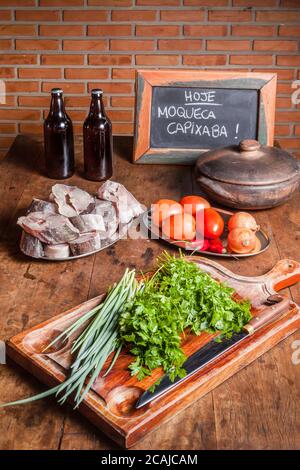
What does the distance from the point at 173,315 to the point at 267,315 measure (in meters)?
0.22

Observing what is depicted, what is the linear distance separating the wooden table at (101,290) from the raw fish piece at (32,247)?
0.03 m

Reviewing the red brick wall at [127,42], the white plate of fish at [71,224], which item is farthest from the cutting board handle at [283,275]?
the red brick wall at [127,42]

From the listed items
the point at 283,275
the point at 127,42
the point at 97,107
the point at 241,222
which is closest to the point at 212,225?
the point at 241,222

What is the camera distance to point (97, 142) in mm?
2018

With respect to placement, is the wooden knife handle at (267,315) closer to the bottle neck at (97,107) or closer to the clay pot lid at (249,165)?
the clay pot lid at (249,165)

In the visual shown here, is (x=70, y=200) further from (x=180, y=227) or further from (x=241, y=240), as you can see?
(x=241, y=240)

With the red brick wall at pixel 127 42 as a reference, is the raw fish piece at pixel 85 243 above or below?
below

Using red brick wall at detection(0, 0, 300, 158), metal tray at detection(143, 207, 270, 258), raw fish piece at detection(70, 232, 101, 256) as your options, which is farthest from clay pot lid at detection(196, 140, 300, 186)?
red brick wall at detection(0, 0, 300, 158)

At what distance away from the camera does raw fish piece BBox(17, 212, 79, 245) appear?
154cm

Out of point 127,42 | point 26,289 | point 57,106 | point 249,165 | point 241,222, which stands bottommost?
point 26,289

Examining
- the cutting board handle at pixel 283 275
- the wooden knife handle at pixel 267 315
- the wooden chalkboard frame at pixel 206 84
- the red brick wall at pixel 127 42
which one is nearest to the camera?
the wooden knife handle at pixel 267 315

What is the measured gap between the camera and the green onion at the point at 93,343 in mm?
1104
